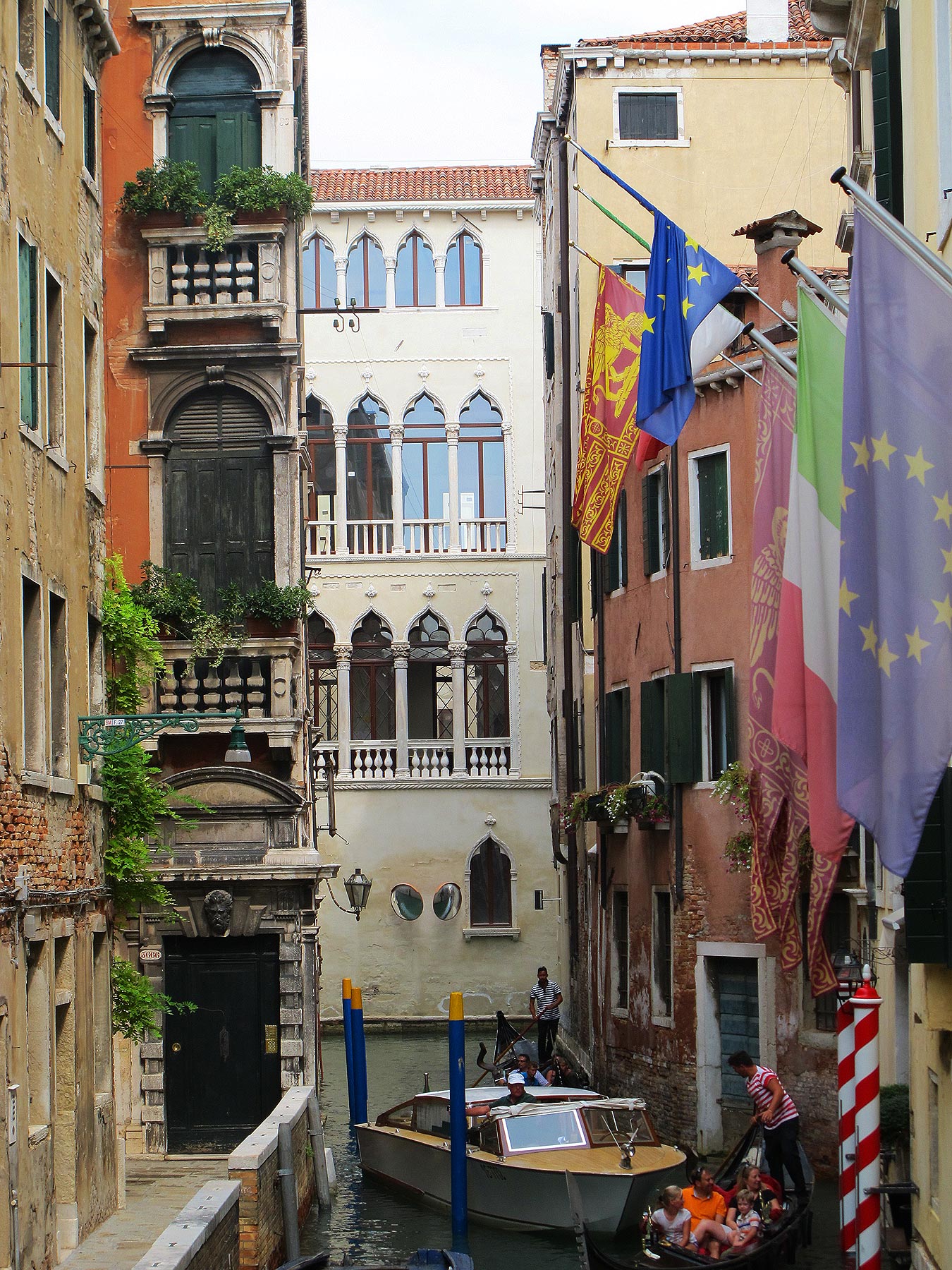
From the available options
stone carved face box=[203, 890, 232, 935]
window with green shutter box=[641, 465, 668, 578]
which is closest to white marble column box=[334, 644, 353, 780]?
window with green shutter box=[641, 465, 668, 578]

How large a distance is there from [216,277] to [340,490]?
17.0m

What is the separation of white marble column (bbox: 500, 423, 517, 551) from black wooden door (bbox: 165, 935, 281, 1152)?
59.1ft

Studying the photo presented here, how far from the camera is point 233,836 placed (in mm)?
18688

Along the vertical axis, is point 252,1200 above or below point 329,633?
below

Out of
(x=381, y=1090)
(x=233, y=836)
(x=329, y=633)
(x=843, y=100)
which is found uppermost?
(x=843, y=100)

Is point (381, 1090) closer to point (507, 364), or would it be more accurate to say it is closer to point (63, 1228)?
point (63, 1228)

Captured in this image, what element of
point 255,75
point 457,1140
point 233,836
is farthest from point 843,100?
point 457,1140

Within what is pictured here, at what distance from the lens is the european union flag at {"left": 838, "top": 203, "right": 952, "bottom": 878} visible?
6984 millimetres

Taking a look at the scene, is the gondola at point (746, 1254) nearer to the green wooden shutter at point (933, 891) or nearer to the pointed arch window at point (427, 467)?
the green wooden shutter at point (933, 891)

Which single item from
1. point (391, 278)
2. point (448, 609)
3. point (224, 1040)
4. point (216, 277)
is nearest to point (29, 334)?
point (216, 277)

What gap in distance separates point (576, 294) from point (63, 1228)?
643 inches

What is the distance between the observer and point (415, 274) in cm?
3669

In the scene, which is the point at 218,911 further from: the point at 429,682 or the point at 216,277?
the point at 429,682

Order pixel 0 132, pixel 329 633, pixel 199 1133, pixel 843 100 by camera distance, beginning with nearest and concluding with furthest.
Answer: pixel 0 132 < pixel 199 1133 < pixel 843 100 < pixel 329 633
